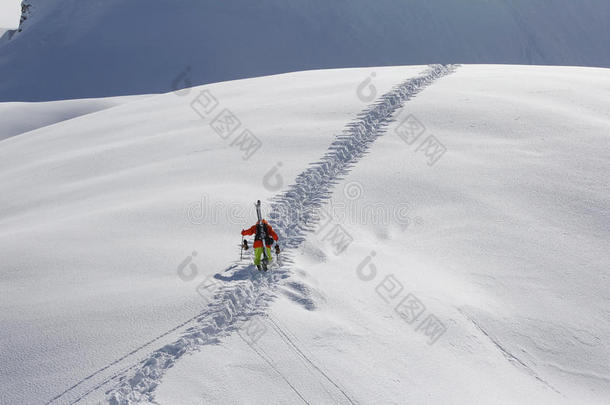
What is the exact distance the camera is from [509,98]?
14.7 meters

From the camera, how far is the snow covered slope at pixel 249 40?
51.6 m

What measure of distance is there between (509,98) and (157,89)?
3956 centimetres

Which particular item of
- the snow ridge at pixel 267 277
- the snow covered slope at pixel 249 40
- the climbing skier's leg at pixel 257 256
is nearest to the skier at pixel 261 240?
the climbing skier's leg at pixel 257 256

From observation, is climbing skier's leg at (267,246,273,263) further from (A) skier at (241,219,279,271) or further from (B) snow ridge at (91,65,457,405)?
(B) snow ridge at (91,65,457,405)

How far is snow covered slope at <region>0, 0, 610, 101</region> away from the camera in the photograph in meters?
51.6

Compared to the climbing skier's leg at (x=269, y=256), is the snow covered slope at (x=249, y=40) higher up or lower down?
higher up

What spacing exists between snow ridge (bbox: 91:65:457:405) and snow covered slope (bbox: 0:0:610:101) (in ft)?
127

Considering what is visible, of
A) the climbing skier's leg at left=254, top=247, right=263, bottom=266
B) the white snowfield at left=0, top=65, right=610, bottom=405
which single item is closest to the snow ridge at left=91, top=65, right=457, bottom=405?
the white snowfield at left=0, top=65, right=610, bottom=405

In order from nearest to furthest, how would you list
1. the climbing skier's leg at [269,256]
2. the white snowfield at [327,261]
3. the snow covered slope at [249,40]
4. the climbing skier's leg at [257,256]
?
the white snowfield at [327,261] → the climbing skier's leg at [257,256] → the climbing skier's leg at [269,256] → the snow covered slope at [249,40]

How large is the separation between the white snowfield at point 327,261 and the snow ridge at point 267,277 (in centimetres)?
3

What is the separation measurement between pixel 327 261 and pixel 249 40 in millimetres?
49411

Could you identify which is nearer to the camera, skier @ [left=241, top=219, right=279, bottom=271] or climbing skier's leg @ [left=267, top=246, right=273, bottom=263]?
skier @ [left=241, top=219, right=279, bottom=271]

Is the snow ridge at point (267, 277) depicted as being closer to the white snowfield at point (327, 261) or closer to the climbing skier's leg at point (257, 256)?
the white snowfield at point (327, 261)

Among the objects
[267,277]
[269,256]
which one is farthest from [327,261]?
[267,277]
